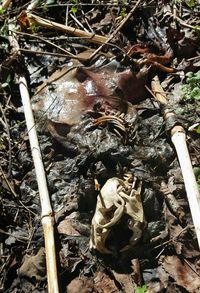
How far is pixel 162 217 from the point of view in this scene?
3.13 metres

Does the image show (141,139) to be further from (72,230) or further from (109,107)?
(72,230)

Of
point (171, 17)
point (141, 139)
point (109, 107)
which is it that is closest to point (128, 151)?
point (141, 139)

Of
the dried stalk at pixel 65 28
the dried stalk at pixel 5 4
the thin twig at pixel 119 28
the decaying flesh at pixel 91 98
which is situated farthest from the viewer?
the dried stalk at pixel 5 4

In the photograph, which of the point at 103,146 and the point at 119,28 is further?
the point at 119,28

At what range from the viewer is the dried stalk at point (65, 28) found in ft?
13.9

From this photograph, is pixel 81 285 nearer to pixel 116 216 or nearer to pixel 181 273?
pixel 116 216

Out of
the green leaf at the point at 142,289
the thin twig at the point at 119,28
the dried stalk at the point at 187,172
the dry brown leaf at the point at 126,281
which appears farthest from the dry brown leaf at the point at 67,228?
the thin twig at the point at 119,28

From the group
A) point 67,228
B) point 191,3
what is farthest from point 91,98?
point 191,3

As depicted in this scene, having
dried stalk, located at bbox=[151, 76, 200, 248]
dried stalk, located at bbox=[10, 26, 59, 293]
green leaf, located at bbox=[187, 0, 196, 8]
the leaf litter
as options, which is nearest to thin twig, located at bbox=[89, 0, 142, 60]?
the leaf litter

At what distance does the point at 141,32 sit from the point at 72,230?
6.82 ft

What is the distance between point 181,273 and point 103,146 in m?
1.13

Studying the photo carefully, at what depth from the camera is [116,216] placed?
117 inches

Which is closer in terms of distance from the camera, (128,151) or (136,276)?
(136,276)

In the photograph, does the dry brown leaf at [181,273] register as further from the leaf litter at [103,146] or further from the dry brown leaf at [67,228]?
the dry brown leaf at [67,228]
